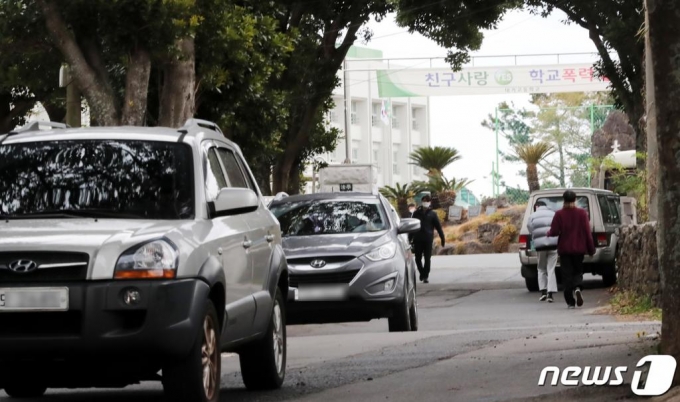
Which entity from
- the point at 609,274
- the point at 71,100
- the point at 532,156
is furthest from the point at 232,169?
the point at 532,156

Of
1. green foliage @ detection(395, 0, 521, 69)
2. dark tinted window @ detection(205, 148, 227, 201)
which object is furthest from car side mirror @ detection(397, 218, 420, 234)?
green foliage @ detection(395, 0, 521, 69)

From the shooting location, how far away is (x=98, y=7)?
18891 millimetres

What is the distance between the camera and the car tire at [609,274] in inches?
1056

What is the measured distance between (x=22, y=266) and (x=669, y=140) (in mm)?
3791

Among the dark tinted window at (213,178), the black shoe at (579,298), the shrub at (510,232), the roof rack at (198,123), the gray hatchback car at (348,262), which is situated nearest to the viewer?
the dark tinted window at (213,178)

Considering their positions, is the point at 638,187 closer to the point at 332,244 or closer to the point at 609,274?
the point at 609,274

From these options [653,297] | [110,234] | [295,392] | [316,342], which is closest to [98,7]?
[316,342]

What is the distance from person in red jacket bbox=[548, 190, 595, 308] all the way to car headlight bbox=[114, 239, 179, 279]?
46.7ft

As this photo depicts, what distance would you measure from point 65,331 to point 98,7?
1160 cm

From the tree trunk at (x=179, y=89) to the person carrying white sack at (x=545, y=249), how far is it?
6451mm

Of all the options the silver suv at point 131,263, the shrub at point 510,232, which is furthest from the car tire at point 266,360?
the shrub at point 510,232

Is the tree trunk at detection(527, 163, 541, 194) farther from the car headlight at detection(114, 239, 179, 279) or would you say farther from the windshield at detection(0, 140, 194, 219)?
the car headlight at detection(114, 239, 179, 279)

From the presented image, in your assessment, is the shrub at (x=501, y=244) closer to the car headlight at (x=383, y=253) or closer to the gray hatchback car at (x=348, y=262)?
the gray hatchback car at (x=348, y=262)

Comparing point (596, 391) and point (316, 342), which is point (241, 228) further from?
point (316, 342)
